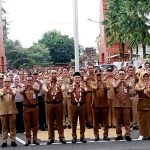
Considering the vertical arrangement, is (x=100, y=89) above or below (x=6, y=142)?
above

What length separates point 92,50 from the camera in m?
106

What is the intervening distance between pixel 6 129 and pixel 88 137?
8.66 feet

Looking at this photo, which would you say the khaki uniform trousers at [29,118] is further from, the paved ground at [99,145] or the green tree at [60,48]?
the green tree at [60,48]

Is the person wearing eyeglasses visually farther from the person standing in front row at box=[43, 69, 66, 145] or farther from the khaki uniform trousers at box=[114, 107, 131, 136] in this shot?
the person standing in front row at box=[43, 69, 66, 145]

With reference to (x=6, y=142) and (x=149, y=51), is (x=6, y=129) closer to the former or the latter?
(x=6, y=142)

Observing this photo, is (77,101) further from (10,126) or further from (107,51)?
(107,51)

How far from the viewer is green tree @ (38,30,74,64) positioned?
276ft

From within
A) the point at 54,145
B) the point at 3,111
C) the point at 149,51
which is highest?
the point at 149,51

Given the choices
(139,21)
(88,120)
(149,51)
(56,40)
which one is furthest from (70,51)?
(88,120)

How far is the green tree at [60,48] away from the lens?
276 feet

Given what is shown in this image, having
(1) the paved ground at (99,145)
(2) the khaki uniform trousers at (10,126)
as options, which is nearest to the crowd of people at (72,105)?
(2) the khaki uniform trousers at (10,126)

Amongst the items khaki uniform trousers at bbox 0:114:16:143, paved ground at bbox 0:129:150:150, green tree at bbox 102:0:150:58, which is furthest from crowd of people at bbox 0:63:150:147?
green tree at bbox 102:0:150:58

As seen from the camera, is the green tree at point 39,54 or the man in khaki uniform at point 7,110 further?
the green tree at point 39,54

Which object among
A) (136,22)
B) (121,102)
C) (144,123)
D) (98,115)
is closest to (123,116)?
(121,102)
